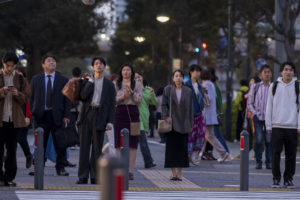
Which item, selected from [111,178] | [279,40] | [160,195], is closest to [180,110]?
[160,195]

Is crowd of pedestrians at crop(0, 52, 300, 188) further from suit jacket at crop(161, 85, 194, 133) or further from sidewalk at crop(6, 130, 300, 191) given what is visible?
sidewalk at crop(6, 130, 300, 191)

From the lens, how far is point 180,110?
12414mm

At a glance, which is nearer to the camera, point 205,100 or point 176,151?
point 176,151

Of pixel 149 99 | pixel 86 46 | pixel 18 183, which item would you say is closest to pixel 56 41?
pixel 86 46

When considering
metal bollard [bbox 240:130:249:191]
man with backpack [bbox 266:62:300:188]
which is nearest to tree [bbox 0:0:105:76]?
man with backpack [bbox 266:62:300:188]

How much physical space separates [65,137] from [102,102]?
157 cm

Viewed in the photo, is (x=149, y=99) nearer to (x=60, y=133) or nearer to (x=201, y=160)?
(x=60, y=133)

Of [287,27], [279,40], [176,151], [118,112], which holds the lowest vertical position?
[176,151]

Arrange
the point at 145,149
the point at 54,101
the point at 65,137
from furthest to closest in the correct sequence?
the point at 145,149 → the point at 65,137 → the point at 54,101

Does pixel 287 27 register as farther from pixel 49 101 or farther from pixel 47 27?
pixel 47 27

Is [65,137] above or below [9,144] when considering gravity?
above

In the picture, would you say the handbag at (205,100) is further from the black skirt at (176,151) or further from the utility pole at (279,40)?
the utility pole at (279,40)

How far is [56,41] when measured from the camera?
134 ft

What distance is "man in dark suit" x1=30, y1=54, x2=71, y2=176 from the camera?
12.2m
